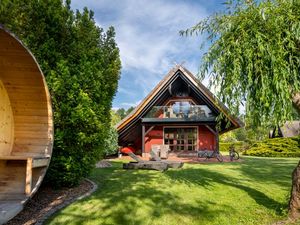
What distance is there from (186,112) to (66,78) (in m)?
13.1

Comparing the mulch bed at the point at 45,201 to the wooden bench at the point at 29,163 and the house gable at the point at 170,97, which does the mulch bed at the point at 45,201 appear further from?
the house gable at the point at 170,97

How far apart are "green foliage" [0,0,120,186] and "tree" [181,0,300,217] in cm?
288

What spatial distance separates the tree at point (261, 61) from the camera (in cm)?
434

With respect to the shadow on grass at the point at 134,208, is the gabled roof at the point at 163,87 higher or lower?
higher

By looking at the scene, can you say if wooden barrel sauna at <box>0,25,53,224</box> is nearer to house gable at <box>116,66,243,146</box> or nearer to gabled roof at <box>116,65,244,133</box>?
house gable at <box>116,66,243,146</box>

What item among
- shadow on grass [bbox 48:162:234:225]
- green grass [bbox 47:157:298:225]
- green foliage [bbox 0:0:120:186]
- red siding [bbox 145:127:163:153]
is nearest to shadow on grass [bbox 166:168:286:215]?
green grass [bbox 47:157:298:225]

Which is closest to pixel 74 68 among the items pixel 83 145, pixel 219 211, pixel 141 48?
pixel 83 145

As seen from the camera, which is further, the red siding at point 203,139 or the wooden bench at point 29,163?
the red siding at point 203,139

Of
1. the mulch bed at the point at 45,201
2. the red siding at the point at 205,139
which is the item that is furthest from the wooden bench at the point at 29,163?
the red siding at the point at 205,139

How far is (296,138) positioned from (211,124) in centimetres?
1028

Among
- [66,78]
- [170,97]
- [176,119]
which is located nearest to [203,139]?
[176,119]

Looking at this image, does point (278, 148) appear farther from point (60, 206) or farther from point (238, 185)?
point (60, 206)

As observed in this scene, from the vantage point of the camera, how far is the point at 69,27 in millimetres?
6723

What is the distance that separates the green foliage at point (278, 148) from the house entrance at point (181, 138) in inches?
295
